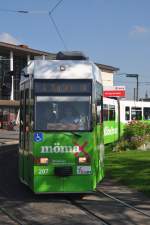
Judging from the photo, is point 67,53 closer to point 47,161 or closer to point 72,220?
point 47,161

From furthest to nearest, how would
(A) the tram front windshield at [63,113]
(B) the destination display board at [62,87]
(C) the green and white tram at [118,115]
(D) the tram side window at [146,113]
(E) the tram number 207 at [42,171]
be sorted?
(D) the tram side window at [146,113]
(C) the green and white tram at [118,115]
(B) the destination display board at [62,87]
(A) the tram front windshield at [63,113]
(E) the tram number 207 at [42,171]

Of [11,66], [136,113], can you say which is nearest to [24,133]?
[136,113]

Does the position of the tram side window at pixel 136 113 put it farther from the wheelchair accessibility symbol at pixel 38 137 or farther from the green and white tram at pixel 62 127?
the wheelchair accessibility symbol at pixel 38 137

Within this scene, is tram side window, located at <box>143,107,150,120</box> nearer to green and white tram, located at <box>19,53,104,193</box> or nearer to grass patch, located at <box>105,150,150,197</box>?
grass patch, located at <box>105,150,150,197</box>

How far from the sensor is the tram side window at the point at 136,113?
125 feet

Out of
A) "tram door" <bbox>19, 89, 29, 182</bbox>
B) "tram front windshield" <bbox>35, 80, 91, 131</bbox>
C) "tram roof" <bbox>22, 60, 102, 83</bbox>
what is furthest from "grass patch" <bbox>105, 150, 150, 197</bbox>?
"tram roof" <bbox>22, 60, 102, 83</bbox>

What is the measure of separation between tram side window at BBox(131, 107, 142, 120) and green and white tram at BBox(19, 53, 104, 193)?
25.8m

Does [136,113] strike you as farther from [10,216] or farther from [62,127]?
[10,216]

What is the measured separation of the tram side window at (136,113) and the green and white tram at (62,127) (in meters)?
25.8

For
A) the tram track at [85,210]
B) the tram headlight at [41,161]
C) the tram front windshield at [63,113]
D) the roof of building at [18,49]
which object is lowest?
the tram track at [85,210]

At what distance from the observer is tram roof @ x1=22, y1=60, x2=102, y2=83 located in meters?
12.0

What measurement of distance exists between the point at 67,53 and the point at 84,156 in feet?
10.2

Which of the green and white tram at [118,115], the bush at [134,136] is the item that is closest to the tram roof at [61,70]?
the bush at [134,136]

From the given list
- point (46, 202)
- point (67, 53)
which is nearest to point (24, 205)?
point (46, 202)
